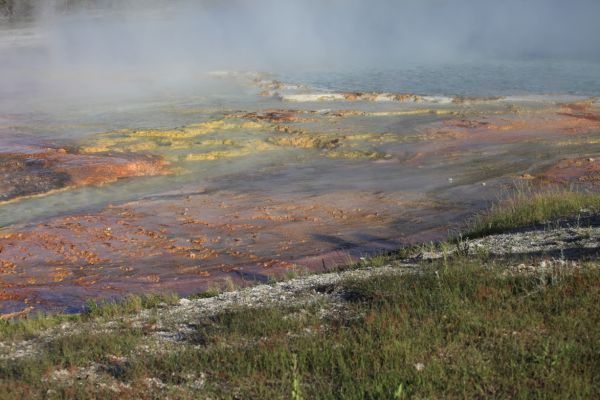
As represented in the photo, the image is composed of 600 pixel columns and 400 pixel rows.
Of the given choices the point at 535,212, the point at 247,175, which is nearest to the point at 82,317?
the point at 535,212

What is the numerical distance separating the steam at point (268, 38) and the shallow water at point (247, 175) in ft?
28.9

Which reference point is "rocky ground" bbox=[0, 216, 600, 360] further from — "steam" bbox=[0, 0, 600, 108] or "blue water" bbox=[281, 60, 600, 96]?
"steam" bbox=[0, 0, 600, 108]

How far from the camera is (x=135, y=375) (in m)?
4.73

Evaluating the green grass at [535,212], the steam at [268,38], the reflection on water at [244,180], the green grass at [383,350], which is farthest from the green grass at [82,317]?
the steam at [268,38]

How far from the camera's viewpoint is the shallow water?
34.0 feet

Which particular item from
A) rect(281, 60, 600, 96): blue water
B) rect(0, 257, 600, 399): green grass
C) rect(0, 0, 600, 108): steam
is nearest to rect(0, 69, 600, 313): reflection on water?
rect(281, 60, 600, 96): blue water

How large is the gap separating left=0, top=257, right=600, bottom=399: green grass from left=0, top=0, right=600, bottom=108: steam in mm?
24932

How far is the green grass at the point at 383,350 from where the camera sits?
4.24m

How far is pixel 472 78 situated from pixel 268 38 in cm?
2711

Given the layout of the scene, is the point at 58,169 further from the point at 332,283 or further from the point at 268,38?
the point at 268,38

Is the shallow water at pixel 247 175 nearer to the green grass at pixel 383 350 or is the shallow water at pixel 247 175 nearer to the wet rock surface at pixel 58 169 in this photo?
the wet rock surface at pixel 58 169

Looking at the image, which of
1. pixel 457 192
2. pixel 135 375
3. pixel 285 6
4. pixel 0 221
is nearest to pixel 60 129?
pixel 0 221

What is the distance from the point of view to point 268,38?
5488cm

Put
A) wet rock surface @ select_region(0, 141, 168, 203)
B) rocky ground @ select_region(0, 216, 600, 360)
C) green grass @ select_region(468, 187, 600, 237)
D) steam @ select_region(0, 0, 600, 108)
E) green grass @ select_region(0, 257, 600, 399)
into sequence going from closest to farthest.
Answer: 1. green grass @ select_region(0, 257, 600, 399)
2. rocky ground @ select_region(0, 216, 600, 360)
3. green grass @ select_region(468, 187, 600, 237)
4. wet rock surface @ select_region(0, 141, 168, 203)
5. steam @ select_region(0, 0, 600, 108)
